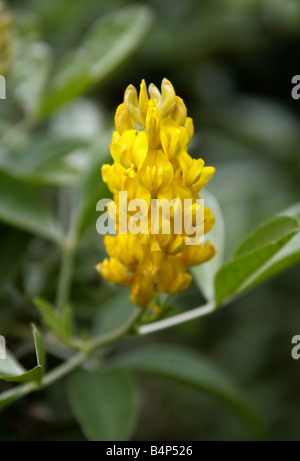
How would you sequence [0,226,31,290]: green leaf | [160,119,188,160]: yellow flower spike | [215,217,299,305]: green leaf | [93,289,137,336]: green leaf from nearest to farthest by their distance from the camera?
[160,119,188,160]: yellow flower spike < [215,217,299,305]: green leaf < [0,226,31,290]: green leaf < [93,289,137,336]: green leaf

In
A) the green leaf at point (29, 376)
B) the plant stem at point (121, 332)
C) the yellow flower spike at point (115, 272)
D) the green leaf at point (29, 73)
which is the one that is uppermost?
the green leaf at point (29, 73)

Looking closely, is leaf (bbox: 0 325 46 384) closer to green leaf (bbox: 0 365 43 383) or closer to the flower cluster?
green leaf (bbox: 0 365 43 383)

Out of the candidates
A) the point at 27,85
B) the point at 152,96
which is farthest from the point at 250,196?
the point at 152,96

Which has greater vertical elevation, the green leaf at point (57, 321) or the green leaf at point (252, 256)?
the green leaf at point (252, 256)

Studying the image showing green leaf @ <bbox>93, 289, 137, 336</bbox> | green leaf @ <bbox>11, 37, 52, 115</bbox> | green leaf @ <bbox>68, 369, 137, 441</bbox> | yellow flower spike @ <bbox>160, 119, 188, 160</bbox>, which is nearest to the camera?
yellow flower spike @ <bbox>160, 119, 188, 160</bbox>

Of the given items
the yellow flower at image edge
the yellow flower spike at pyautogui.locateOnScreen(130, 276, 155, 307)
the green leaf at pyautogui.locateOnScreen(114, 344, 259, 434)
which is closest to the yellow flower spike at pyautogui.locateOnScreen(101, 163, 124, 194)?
the yellow flower at image edge

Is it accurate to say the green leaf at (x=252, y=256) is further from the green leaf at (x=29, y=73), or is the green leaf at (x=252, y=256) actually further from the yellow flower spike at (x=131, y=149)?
the green leaf at (x=29, y=73)

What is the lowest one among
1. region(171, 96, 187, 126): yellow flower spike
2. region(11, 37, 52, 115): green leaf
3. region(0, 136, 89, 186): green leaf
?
region(171, 96, 187, 126): yellow flower spike

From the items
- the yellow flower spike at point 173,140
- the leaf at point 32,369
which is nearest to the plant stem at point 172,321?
the leaf at point 32,369
